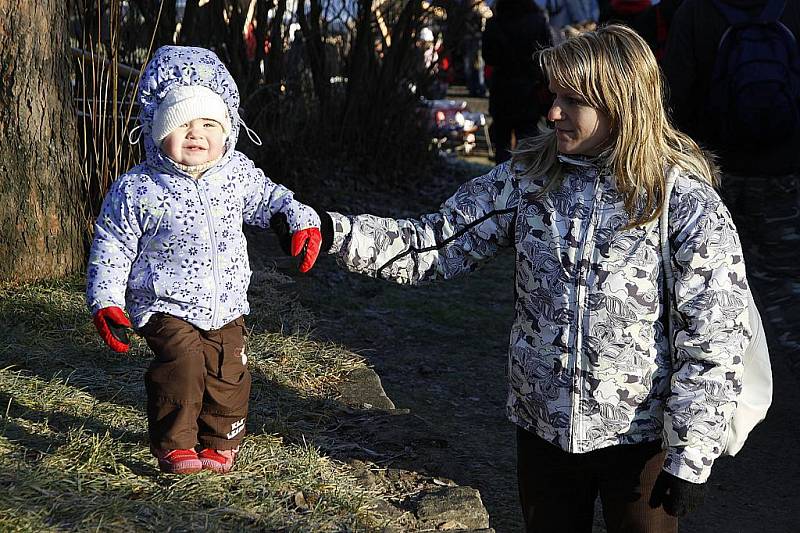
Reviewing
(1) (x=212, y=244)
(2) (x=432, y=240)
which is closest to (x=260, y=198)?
(1) (x=212, y=244)

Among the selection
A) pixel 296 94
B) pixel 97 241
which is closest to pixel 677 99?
pixel 97 241

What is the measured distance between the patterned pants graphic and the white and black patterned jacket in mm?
2563

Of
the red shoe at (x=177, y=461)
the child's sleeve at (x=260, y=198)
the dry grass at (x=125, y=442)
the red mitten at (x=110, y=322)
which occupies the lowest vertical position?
the dry grass at (x=125, y=442)

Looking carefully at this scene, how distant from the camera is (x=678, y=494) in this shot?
2.54 metres

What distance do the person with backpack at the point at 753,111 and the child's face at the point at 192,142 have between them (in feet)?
7.28

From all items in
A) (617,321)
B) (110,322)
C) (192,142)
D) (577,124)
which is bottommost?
(110,322)

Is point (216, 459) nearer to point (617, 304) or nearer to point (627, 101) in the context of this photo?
point (617, 304)

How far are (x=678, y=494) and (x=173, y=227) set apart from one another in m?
1.50

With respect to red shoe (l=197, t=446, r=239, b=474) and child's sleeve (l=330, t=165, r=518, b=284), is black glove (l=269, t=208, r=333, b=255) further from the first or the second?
red shoe (l=197, t=446, r=239, b=474)

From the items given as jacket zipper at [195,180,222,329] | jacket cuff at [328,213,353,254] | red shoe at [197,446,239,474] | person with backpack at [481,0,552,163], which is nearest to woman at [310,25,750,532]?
jacket cuff at [328,213,353,254]

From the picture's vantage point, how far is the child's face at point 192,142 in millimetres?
2939

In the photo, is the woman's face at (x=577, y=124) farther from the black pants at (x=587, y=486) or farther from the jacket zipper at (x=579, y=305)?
the black pants at (x=587, y=486)

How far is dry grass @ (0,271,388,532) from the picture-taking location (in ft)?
9.59

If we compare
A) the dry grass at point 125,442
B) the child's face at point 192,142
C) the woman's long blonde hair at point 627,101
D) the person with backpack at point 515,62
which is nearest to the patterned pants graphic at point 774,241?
the dry grass at point 125,442
